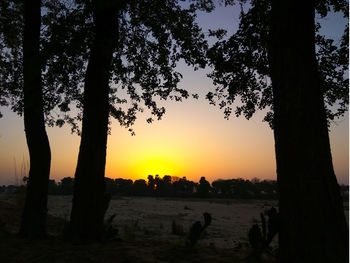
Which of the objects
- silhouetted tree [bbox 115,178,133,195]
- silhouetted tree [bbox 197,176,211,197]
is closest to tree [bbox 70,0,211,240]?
silhouetted tree [bbox 197,176,211,197]

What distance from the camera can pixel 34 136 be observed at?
26.1 ft

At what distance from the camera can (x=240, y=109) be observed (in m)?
9.16

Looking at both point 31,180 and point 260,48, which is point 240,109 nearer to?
point 260,48

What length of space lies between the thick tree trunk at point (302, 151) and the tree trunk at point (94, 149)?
4.33 meters

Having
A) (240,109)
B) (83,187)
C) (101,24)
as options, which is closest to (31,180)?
(83,187)

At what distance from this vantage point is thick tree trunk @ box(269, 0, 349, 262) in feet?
11.8

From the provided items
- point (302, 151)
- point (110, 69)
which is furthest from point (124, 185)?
point (302, 151)

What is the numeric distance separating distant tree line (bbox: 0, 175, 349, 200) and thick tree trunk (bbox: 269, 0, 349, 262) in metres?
35.4

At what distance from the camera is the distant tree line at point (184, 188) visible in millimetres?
39594

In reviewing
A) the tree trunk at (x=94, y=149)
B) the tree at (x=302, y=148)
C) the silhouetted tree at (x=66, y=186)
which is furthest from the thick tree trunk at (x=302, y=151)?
the silhouetted tree at (x=66, y=186)

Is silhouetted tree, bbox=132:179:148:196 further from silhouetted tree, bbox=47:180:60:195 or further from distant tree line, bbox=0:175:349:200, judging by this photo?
silhouetted tree, bbox=47:180:60:195

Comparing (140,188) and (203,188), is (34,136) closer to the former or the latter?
(203,188)

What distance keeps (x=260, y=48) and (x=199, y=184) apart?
3488 cm

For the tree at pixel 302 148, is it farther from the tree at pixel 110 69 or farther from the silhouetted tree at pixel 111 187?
the silhouetted tree at pixel 111 187
